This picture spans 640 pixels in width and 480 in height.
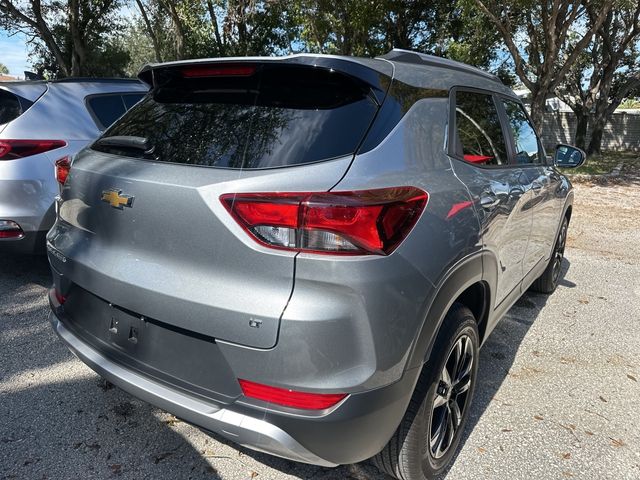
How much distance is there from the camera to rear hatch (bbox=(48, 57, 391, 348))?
1673 millimetres

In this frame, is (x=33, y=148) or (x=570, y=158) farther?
(x=570, y=158)

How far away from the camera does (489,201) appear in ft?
7.86

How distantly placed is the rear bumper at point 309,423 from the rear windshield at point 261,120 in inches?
33.6

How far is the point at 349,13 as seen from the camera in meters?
14.9

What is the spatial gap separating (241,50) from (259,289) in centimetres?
2055

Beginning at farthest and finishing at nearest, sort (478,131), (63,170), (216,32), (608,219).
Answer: (216,32)
(608,219)
(478,131)
(63,170)

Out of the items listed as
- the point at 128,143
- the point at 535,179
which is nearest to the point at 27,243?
the point at 128,143

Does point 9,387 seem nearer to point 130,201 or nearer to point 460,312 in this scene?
point 130,201

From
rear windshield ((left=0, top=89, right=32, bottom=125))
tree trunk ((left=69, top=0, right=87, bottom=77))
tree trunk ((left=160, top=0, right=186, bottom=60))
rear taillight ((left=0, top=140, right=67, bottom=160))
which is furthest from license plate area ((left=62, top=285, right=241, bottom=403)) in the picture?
tree trunk ((left=69, top=0, right=87, bottom=77))

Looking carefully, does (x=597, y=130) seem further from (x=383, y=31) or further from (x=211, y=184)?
(x=211, y=184)

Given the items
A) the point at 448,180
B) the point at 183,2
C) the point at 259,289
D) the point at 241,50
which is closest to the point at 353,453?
the point at 259,289

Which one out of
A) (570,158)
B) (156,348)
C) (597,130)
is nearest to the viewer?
(156,348)

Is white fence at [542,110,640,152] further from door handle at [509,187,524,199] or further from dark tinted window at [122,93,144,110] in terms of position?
door handle at [509,187,524,199]

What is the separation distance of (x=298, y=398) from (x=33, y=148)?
3266 mm
